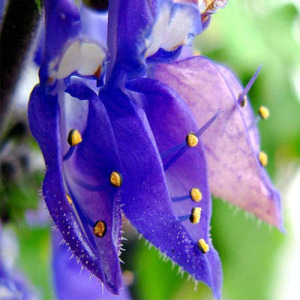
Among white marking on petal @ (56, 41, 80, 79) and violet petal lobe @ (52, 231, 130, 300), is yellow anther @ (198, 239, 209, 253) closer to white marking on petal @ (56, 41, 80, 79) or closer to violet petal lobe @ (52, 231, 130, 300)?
white marking on petal @ (56, 41, 80, 79)

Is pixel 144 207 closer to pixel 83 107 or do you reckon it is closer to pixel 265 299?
pixel 83 107

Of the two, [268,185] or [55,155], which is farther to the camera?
[268,185]

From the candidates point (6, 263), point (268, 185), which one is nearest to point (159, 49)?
point (268, 185)

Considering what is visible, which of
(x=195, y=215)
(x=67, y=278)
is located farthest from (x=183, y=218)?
(x=67, y=278)

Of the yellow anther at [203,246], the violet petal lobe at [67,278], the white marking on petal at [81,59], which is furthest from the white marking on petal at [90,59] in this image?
the violet petal lobe at [67,278]

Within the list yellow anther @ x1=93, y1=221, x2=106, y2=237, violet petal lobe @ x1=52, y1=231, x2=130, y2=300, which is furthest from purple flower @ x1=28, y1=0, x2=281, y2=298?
violet petal lobe @ x1=52, y1=231, x2=130, y2=300

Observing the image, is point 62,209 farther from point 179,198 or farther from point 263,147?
point 263,147

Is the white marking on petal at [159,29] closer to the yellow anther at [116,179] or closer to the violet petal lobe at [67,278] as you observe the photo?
the yellow anther at [116,179]
